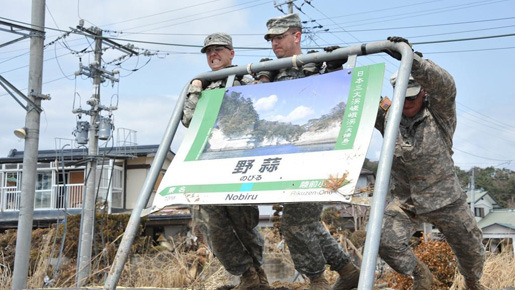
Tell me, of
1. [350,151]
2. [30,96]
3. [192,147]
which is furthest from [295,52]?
[30,96]

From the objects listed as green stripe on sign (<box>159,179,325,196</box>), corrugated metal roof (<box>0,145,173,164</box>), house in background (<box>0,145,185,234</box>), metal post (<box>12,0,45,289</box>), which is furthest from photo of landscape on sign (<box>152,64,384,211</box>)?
house in background (<box>0,145,185,234</box>)

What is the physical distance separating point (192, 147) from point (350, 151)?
1.04 meters

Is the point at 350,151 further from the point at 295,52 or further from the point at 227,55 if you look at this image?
the point at 227,55

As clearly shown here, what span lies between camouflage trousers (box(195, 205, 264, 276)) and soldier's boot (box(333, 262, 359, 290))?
2.28ft

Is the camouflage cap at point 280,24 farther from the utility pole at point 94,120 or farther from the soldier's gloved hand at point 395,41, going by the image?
the utility pole at point 94,120

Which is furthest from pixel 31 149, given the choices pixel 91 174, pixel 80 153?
pixel 80 153

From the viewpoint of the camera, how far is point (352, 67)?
3.16 metres

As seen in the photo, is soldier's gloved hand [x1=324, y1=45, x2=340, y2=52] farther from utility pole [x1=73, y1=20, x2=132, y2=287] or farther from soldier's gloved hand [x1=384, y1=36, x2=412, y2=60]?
utility pole [x1=73, y1=20, x2=132, y2=287]

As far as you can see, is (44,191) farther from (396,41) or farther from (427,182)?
(396,41)

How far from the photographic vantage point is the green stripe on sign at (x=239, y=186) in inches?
110

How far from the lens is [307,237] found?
394cm

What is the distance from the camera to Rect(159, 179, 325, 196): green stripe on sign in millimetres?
2787

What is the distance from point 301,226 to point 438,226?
1.15 meters

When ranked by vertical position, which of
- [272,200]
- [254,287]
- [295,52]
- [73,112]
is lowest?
[254,287]
